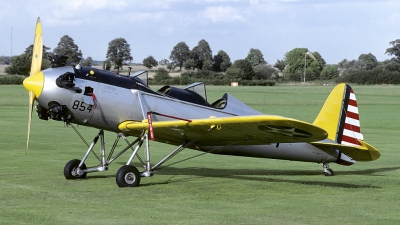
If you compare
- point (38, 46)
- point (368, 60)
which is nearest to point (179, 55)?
point (368, 60)

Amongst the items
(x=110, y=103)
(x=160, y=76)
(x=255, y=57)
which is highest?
(x=255, y=57)

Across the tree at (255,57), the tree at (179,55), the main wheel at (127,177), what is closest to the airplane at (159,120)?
the main wheel at (127,177)

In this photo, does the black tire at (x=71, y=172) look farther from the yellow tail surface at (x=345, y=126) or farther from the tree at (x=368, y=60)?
the tree at (x=368, y=60)

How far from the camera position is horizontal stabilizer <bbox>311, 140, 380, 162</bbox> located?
39.4ft

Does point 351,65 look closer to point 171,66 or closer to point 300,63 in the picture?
point 300,63

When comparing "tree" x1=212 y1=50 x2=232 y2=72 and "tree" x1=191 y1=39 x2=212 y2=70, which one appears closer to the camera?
"tree" x1=191 y1=39 x2=212 y2=70

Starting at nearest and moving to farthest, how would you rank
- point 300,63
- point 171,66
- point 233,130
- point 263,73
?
point 233,130 < point 171,66 < point 263,73 < point 300,63

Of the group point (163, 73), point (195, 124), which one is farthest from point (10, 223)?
point (163, 73)

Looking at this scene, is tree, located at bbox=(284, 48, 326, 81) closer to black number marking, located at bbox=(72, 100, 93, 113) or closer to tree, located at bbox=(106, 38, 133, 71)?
tree, located at bbox=(106, 38, 133, 71)

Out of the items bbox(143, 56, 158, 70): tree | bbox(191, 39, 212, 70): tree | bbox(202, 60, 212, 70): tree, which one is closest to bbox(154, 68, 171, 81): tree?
bbox(143, 56, 158, 70): tree

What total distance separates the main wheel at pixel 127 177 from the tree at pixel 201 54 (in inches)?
2944

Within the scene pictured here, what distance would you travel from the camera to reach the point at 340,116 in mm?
12953

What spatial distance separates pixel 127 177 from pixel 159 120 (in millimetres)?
1213

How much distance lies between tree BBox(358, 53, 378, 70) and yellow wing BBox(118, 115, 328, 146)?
112 meters
